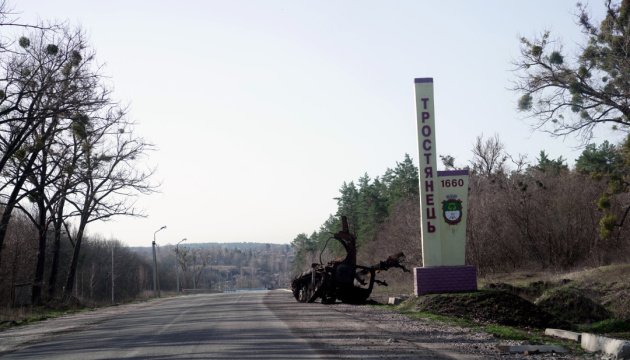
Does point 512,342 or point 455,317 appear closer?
point 512,342

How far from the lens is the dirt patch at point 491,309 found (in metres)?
16.1

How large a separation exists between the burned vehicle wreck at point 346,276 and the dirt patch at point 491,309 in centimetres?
534

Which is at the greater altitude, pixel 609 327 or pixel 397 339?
pixel 397 339

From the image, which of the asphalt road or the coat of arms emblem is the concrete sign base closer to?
the coat of arms emblem

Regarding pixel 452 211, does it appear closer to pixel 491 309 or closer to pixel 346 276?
pixel 491 309

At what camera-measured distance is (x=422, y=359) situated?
952 cm

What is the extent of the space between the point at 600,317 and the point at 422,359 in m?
12.5

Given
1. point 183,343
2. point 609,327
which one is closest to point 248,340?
point 183,343

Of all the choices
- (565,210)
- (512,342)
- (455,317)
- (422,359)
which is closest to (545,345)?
(512,342)

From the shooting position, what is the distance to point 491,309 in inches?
673

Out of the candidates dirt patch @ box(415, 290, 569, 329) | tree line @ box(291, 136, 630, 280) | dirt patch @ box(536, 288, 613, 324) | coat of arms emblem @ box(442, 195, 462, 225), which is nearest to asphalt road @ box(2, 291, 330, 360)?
dirt patch @ box(415, 290, 569, 329)

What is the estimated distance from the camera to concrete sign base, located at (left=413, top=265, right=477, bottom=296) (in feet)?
66.3

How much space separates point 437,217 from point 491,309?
4573 millimetres

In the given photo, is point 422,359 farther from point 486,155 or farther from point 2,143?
point 486,155
